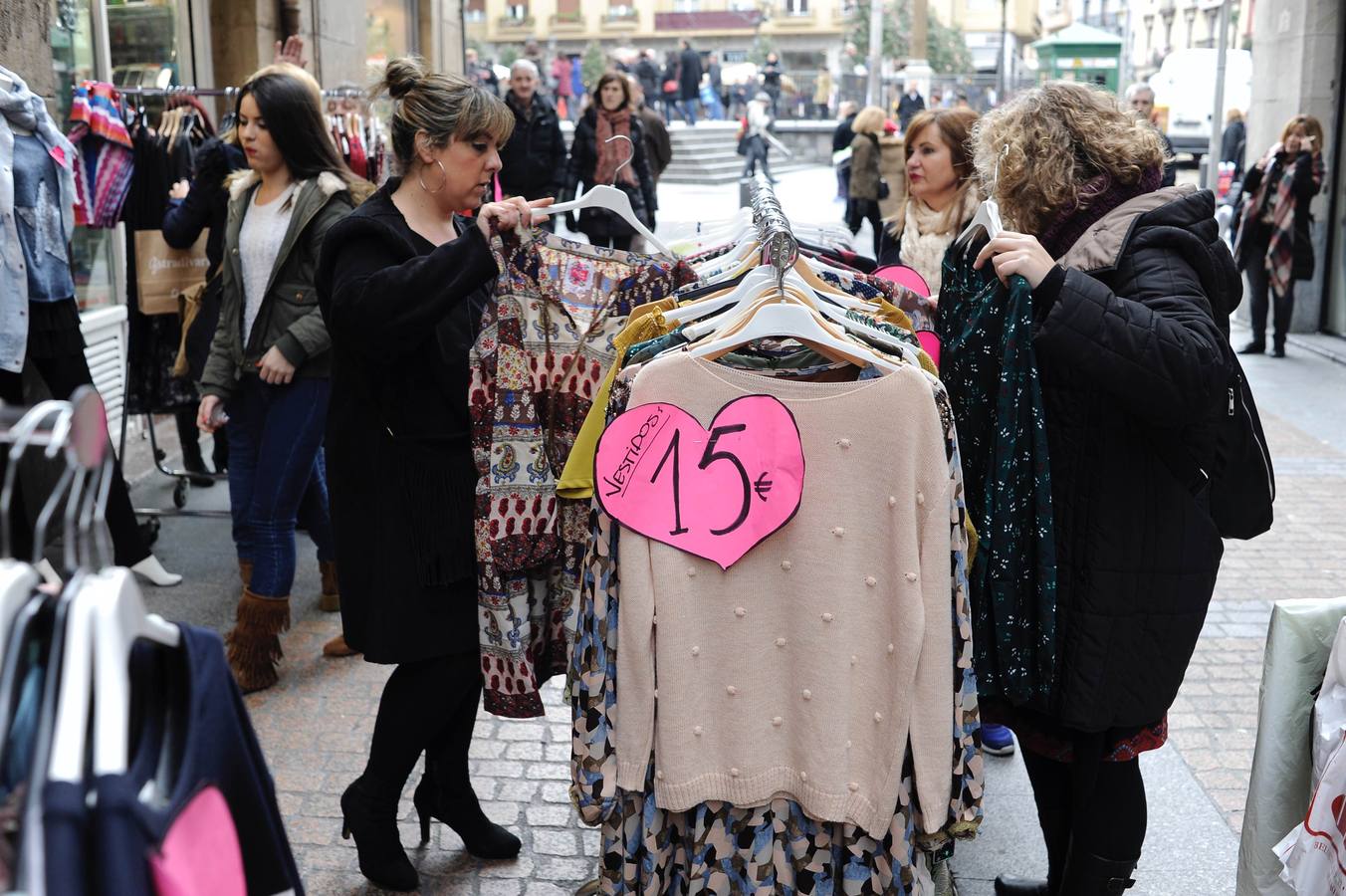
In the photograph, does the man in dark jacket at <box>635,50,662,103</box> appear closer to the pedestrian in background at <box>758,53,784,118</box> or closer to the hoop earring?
the pedestrian in background at <box>758,53,784,118</box>

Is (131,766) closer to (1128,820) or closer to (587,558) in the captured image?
(587,558)

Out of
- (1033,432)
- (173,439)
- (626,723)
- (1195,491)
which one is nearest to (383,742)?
(626,723)

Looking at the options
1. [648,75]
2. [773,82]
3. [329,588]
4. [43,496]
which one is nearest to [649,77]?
[648,75]

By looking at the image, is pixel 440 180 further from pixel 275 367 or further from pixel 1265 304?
pixel 1265 304

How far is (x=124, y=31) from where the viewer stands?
7.45 meters

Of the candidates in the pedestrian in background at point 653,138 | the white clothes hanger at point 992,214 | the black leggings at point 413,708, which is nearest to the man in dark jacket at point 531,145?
the pedestrian in background at point 653,138

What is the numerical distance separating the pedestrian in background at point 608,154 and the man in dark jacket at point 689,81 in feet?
60.3

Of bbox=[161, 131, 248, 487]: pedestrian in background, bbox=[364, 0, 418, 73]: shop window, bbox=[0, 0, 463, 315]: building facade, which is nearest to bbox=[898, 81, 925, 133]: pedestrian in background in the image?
bbox=[364, 0, 418, 73]: shop window

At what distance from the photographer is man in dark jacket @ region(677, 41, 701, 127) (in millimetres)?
29203

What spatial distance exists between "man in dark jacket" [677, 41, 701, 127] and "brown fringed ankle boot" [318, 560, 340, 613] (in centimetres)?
2548

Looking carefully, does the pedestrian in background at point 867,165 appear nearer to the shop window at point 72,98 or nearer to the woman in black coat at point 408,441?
the shop window at point 72,98

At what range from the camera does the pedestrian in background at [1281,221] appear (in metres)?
9.93

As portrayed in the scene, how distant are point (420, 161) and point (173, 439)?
5.26 m

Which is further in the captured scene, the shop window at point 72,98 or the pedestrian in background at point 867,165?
the pedestrian in background at point 867,165
